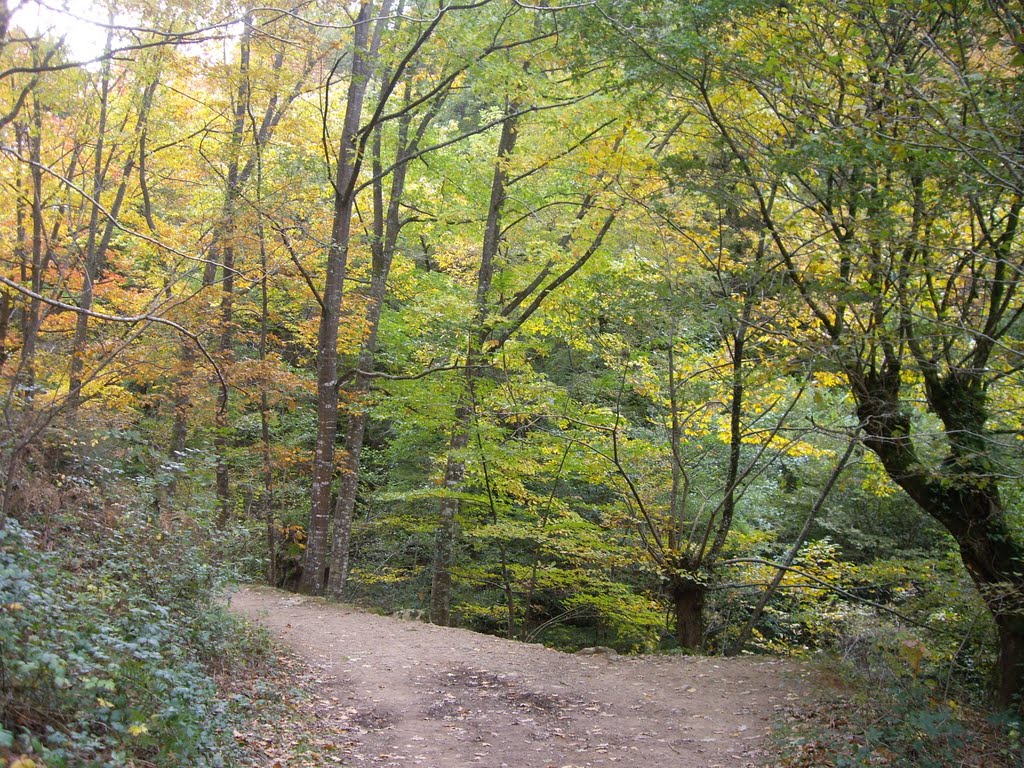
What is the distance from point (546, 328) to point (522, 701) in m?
8.06

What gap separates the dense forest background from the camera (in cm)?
562

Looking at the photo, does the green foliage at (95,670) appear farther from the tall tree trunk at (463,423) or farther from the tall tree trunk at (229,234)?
the tall tree trunk at (463,423)

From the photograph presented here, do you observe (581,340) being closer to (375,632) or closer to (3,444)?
(375,632)

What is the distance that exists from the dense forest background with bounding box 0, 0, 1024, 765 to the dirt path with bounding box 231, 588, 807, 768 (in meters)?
1.30

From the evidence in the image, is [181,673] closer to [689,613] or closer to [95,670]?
[95,670]

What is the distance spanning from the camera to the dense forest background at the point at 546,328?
18.5ft

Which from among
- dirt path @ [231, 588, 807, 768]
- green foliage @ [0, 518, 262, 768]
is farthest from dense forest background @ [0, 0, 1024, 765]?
dirt path @ [231, 588, 807, 768]

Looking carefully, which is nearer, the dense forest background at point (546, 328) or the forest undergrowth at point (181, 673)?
the forest undergrowth at point (181, 673)

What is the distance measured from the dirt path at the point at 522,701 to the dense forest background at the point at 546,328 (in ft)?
4.27

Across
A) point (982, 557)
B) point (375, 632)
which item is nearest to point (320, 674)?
point (375, 632)

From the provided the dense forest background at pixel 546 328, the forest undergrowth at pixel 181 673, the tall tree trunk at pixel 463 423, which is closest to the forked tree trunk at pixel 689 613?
the dense forest background at pixel 546 328

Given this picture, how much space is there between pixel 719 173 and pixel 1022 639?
4945 millimetres

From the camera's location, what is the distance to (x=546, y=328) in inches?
568

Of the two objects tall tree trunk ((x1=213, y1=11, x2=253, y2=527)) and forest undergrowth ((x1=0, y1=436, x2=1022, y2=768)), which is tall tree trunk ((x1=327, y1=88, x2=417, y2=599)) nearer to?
tall tree trunk ((x1=213, y1=11, x2=253, y2=527))
